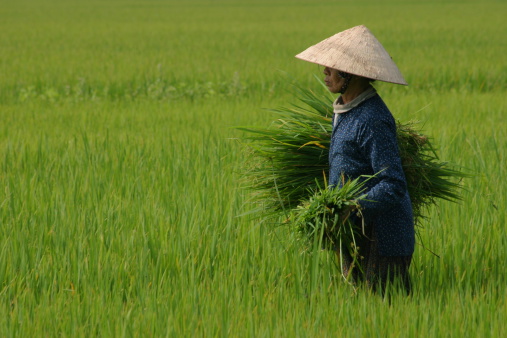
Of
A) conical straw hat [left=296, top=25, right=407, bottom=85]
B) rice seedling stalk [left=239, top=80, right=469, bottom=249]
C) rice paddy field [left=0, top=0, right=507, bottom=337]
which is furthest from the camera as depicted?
rice seedling stalk [left=239, top=80, right=469, bottom=249]

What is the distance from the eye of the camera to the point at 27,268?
2.59 metres

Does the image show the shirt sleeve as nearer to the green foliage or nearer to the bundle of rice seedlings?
the green foliage

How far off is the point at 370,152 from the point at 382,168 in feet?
A: 0.22

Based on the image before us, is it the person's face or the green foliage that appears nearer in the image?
the green foliage

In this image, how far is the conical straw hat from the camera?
7.27ft

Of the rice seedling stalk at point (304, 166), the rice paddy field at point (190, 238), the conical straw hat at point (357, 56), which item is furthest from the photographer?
the rice seedling stalk at point (304, 166)

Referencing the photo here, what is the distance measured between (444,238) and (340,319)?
994mm

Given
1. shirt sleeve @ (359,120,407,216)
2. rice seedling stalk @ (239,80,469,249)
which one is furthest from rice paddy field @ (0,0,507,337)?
shirt sleeve @ (359,120,407,216)

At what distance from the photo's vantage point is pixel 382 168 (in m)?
2.18

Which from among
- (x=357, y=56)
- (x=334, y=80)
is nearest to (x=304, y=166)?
(x=334, y=80)

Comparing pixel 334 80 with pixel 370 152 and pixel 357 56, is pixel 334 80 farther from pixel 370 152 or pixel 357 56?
pixel 370 152

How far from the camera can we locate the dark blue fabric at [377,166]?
218cm

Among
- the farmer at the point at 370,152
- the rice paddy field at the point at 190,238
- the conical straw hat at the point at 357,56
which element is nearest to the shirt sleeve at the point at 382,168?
the farmer at the point at 370,152

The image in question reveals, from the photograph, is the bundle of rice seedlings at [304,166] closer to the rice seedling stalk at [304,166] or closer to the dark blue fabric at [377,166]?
the rice seedling stalk at [304,166]
